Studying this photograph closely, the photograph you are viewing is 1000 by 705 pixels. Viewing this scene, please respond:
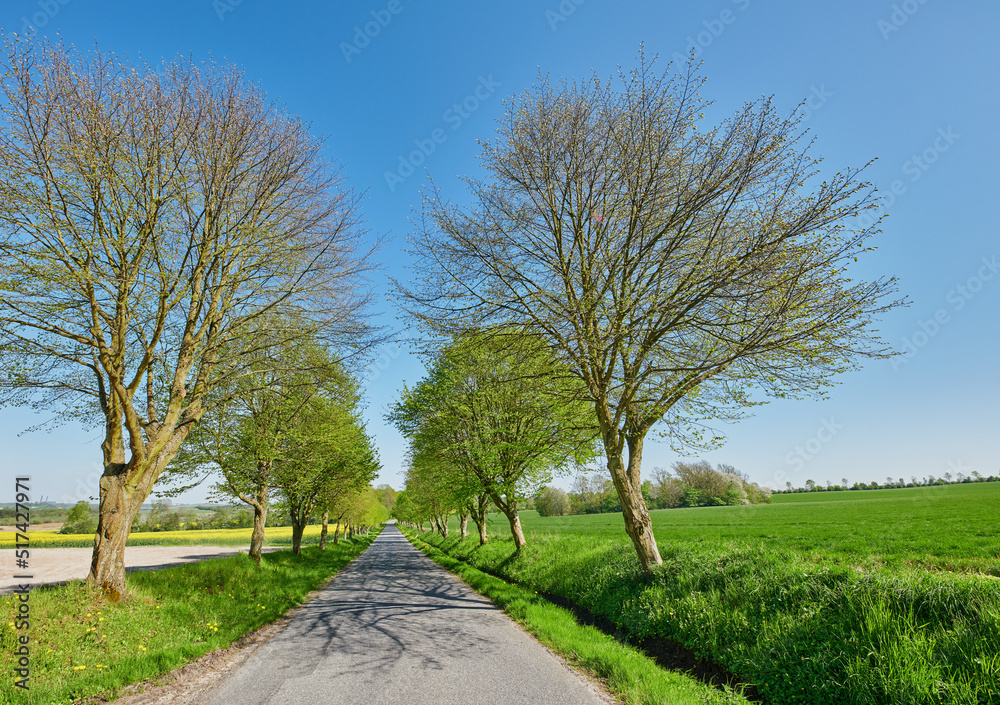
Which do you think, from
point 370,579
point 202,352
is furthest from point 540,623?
point 370,579

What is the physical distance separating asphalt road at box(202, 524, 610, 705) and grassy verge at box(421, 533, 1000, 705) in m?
2.23

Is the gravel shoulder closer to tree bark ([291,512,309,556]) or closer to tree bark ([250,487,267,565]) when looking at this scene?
tree bark ([250,487,267,565])

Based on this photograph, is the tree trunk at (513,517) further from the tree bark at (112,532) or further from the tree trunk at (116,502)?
the tree bark at (112,532)

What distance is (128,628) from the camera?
7.09 m

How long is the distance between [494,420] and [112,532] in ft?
37.9

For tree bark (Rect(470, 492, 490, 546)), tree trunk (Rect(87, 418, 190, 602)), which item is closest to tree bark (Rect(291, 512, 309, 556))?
tree bark (Rect(470, 492, 490, 546))

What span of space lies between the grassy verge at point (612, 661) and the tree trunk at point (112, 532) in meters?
7.77

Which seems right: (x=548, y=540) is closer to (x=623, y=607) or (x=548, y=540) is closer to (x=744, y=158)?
(x=623, y=607)

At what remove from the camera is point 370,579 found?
16.5 meters

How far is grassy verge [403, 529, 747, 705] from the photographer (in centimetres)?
515

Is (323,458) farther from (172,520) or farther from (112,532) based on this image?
(172,520)

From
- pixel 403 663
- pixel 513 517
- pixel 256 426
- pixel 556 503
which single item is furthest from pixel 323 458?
pixel 556 503

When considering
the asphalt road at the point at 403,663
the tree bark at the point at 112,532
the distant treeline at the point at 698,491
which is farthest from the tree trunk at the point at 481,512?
the distant treeline at the point at 698,491

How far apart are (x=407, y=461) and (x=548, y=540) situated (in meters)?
17.0
